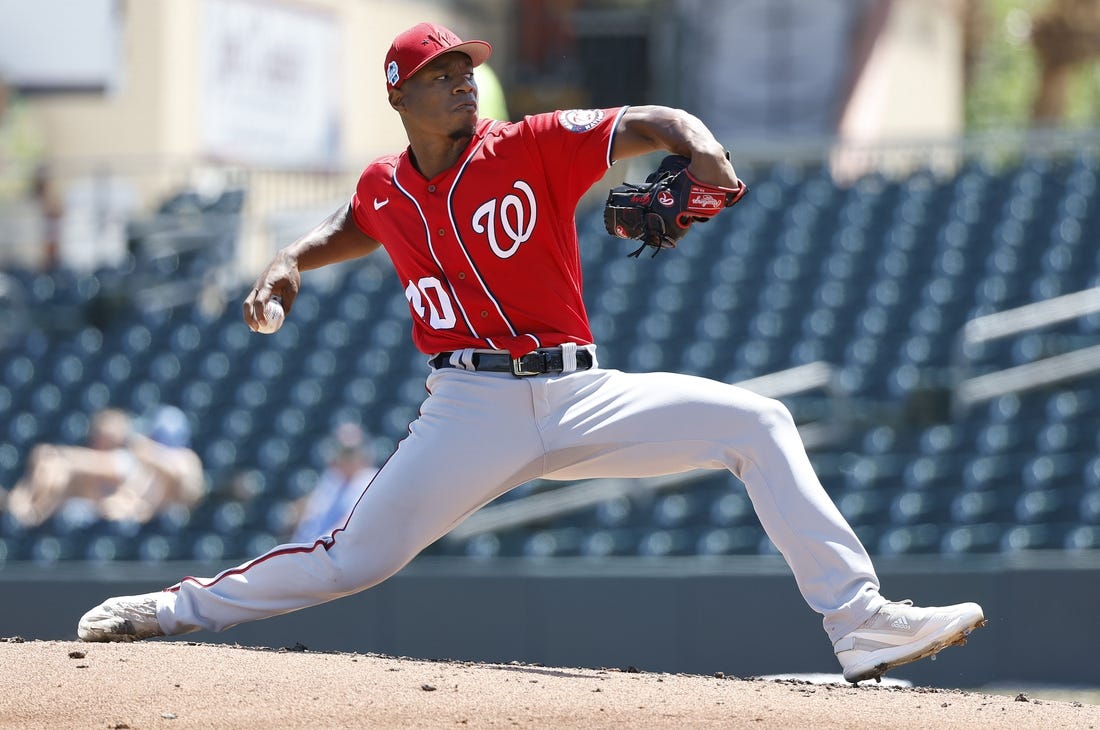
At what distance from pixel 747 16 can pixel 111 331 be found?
8.14m

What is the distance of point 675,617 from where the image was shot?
24.1 feet

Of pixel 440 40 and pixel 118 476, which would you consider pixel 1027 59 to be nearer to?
pixel 118 476

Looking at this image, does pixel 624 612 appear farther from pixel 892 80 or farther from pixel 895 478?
pixel 892 80

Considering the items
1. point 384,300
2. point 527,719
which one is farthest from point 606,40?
point 527,719

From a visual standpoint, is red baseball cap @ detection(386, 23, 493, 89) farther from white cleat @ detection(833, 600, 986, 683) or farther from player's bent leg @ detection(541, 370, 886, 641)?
white cleat @ detection(833, 600, 986, 683)

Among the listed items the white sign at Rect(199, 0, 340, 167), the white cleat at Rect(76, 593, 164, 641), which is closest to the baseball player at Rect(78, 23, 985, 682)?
the white cleat at Rect(76, 593, 164, 641)

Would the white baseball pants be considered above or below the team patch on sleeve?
below

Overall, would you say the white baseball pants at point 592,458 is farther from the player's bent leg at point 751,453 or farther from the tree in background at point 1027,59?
the tree in background at point 1027,59

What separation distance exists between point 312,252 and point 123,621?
112cm

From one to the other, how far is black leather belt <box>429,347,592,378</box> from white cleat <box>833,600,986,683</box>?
37.0 inches

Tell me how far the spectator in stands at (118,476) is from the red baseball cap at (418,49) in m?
5.84

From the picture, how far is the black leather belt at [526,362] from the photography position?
3.81 meters

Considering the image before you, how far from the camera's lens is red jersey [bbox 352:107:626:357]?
3773 mm

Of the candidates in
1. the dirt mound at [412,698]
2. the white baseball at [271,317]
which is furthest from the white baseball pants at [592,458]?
the white baseball at [271,317]
